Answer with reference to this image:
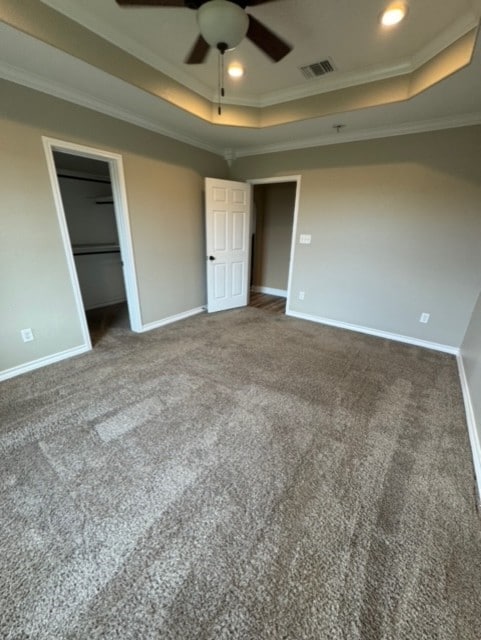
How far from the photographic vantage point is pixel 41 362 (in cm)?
264

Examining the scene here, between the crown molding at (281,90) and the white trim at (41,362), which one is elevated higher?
the crown molding at (281,90)

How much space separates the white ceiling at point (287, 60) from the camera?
Result: 1.81 metres

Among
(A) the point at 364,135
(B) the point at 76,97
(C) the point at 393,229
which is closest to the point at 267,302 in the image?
(C) the point at 393,229

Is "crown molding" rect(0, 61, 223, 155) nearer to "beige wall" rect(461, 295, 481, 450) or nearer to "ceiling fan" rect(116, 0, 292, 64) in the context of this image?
"ceiling fan" rect(116, 0, 292, 64)

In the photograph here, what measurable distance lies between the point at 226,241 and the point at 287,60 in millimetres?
2198

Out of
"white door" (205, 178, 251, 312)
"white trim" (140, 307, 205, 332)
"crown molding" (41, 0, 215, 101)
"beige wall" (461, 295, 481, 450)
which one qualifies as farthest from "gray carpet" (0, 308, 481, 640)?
"crown molding" (41, 0, 215, 101)

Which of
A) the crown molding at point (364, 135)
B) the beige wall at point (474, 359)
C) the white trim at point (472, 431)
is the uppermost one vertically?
the crown molding at point (364, 135)

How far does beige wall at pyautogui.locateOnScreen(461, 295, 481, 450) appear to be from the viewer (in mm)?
1955

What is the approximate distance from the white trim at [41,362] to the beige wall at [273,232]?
3756 millimetres

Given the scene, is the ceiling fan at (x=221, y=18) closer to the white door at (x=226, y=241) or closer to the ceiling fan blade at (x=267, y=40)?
the ceiling fan blade at (x=267, y=40)

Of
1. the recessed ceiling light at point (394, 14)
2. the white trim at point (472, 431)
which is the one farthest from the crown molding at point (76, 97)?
the white trim at point (472, 431)

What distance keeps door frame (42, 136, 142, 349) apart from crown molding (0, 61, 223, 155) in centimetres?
36

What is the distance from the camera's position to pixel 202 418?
78.2 inches

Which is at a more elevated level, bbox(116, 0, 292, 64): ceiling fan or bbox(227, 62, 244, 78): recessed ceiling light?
bbox(227, 62, 244, 78): recessed ceiling light
